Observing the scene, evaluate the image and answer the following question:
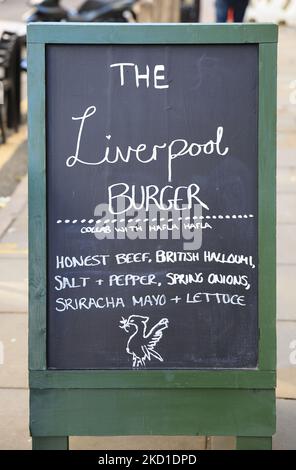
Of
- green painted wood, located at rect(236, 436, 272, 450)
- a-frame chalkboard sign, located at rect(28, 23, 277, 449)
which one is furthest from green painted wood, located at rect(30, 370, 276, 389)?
green painted wood, located at rect(236, 436, 272, 450)

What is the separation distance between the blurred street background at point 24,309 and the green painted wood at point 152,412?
427mm

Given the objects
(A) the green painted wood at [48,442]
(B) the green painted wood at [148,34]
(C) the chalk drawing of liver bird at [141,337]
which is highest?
(B) the green painted wood at [148,34]

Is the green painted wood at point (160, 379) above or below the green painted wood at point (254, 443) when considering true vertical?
above

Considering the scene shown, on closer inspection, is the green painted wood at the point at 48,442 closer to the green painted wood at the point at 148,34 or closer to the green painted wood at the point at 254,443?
the green painted wood at the point at 254,443

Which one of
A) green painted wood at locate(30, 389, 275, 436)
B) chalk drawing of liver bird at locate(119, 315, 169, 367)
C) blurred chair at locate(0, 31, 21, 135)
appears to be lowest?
green painted wood at locate(30, 389, 275, 436)

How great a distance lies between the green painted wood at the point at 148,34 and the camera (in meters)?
3.79

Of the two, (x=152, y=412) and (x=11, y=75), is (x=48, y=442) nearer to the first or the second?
(x=152, y=412)

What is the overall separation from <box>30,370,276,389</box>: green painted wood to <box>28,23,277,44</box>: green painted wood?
50.6 inches

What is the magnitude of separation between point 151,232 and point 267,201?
0.47 metres

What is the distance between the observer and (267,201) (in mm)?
3875

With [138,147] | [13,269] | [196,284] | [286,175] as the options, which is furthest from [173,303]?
[286,175]

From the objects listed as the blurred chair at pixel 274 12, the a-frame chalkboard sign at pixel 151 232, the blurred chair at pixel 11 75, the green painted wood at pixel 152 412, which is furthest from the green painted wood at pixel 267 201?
the blurred chair at pixel 274 12

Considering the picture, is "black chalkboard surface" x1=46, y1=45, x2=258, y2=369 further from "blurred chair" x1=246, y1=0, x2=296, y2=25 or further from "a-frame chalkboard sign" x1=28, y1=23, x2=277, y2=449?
"blurred chair" x1=246, y1=0, x2=296, y2=25

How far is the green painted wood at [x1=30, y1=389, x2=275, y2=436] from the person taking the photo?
155 inches
